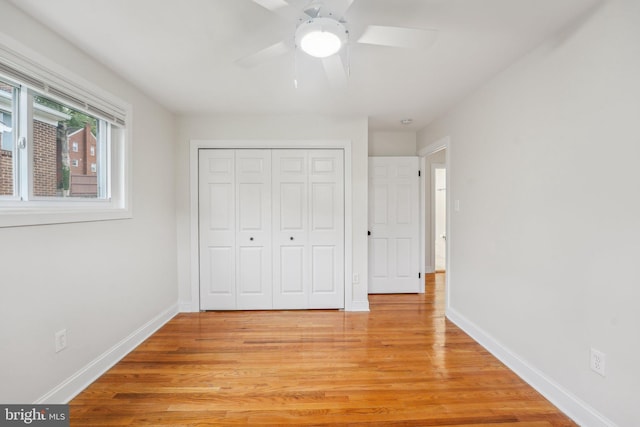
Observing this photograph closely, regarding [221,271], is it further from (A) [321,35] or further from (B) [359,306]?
(A) [321,35]

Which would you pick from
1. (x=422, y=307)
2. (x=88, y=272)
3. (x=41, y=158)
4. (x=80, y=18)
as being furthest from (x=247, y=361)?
(x=80, y=18)

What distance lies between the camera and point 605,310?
1.48m

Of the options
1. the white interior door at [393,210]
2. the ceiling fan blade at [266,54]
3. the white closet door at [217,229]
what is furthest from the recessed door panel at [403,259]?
the ceiling fan blade at [266,54]

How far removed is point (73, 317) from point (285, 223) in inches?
77.6

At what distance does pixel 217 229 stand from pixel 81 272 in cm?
146

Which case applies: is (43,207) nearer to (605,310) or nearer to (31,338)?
(31,338)

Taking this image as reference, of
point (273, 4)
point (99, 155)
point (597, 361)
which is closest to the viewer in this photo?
point (273, 4)

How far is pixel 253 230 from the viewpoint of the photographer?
10.8 ft

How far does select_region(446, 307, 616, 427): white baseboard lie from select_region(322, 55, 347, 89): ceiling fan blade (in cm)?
233

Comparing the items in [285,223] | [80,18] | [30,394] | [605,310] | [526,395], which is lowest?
[526,395]

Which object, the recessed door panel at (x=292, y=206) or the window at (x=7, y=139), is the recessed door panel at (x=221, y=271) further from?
the window at (x=7, y=139)

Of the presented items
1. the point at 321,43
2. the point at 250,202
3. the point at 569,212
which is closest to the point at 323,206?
the point at 250,202

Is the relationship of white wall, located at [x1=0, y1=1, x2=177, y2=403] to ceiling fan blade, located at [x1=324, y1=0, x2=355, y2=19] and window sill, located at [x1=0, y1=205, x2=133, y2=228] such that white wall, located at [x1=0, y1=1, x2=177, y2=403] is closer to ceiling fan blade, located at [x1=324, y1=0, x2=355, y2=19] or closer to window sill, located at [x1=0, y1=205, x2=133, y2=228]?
window sill, located at [x1=0, y1=205, x2=133, y2=228]

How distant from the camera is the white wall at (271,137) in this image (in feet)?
10.6
